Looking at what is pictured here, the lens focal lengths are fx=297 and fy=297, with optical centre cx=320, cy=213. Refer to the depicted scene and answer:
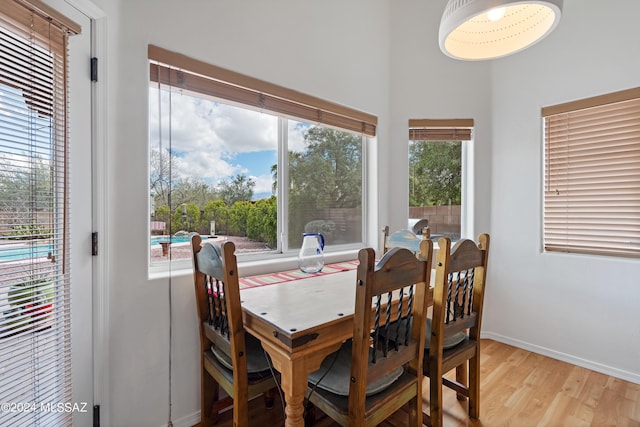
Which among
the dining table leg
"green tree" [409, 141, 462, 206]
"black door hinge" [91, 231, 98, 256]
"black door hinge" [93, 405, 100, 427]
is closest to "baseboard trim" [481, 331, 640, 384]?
"green tree" [409, 141, 462, 206]

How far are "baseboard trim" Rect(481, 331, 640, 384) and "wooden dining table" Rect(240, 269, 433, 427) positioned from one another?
2028 mm

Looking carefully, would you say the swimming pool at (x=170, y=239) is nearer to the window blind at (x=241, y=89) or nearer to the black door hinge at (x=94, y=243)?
the black door hinge at (x=94, y=243)

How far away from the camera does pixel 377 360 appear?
1090mm

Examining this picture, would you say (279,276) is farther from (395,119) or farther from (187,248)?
(395,119)

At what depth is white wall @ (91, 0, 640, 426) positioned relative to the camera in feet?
4.63

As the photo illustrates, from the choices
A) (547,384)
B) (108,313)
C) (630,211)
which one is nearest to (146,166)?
(108,313)

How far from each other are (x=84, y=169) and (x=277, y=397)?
5.42 feet

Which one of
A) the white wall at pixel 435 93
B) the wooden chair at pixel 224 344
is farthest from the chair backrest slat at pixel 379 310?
the white wall at pixel 435 93

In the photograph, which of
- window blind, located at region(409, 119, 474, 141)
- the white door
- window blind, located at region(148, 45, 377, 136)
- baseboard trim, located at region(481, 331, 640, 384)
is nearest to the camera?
the white door

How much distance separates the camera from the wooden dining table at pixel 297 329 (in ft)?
3.38

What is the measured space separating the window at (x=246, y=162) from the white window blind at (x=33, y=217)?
0.40 meters

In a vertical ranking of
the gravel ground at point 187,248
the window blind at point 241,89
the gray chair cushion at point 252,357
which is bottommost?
the gray chair cushion at point 252,357

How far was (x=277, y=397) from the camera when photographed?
1.87m

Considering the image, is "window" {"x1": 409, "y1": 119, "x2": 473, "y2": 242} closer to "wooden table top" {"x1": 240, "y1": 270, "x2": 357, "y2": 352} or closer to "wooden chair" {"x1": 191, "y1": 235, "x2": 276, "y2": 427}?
"wooden table top" {"x1": 240, "y1": 270, "x2": 357, "y2": 352}
